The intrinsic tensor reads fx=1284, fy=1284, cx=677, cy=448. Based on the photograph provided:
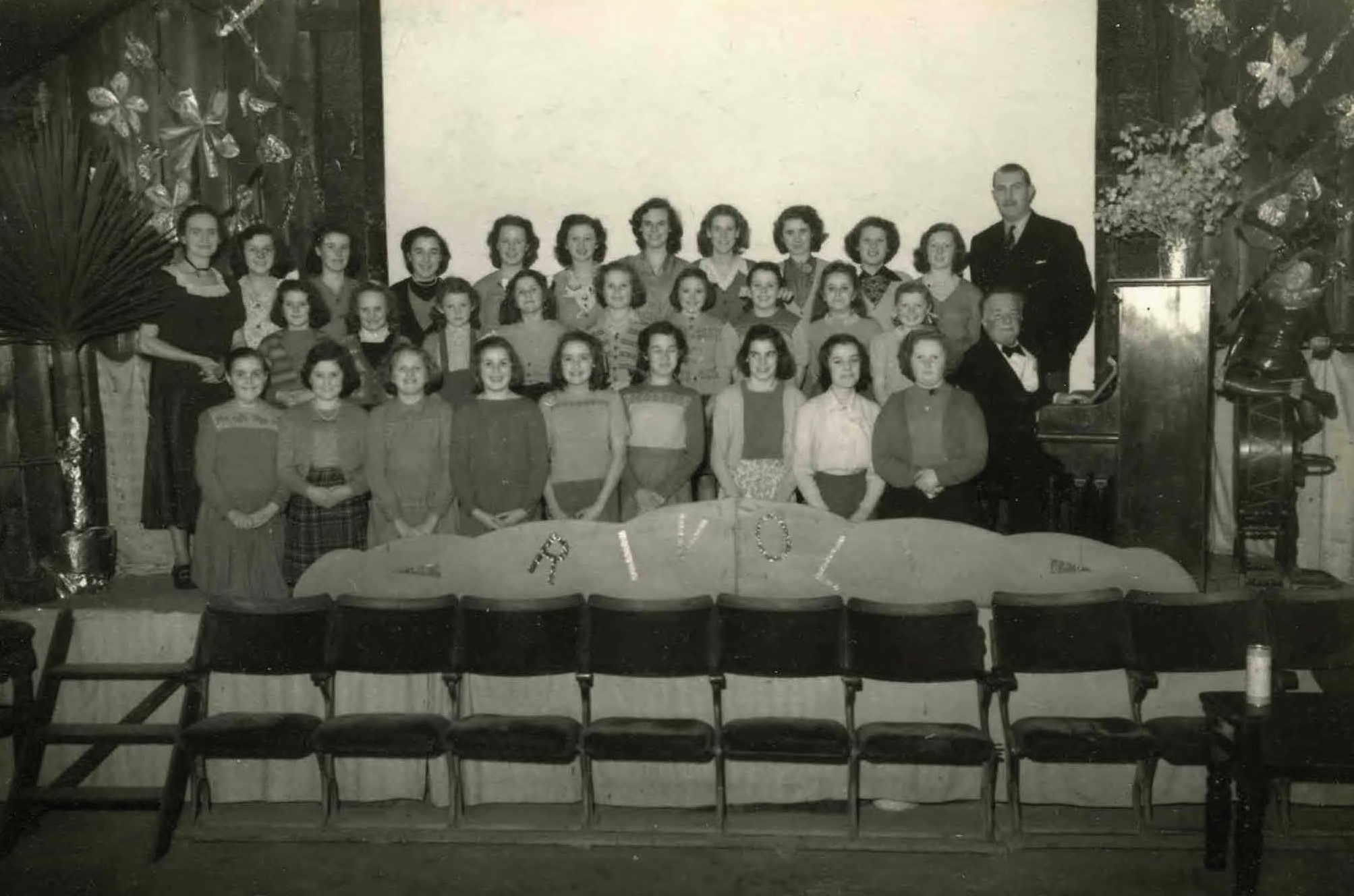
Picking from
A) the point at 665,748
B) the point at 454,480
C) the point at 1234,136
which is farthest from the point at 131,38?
the point at 1234,136

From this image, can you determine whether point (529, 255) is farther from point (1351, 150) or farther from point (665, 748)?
point (1351, 150)

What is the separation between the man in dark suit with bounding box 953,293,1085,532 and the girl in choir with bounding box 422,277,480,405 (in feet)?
6.29

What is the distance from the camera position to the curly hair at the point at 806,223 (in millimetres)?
5461

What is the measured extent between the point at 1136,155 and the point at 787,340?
2.02 m

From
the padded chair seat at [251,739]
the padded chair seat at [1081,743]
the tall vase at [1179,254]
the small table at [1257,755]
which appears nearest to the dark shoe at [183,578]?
the padded chair seat at [251,739]

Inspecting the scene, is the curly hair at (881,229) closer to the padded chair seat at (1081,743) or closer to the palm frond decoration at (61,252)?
the padded chair seat at (1081,743)

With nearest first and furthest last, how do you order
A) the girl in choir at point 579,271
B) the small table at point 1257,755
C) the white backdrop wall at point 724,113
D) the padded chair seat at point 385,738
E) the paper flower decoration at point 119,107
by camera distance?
the small table at point 1257,755
the padded chair seat at point 385,738
the girl in choir at point 579,271
the white backdrop wall at point 724,113
the paper flower decoration at point 119,107

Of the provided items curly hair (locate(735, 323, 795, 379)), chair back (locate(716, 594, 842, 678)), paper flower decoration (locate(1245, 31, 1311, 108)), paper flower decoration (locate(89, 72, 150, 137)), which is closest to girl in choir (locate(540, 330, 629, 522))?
curly hair (locate(735, 323, 795, 379))

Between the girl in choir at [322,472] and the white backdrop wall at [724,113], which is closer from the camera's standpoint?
the girl in choir at [322,472]

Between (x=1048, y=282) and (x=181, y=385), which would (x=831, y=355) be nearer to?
(x=1048, y=282)

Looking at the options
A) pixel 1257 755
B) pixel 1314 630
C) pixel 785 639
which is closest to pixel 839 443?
pixel 785 639

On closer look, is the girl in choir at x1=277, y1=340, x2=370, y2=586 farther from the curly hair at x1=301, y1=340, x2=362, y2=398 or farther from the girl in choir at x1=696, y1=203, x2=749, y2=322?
the girl in choir at x1=696, y1=203, x2=749, y2=322

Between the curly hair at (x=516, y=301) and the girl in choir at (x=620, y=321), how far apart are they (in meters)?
0.19

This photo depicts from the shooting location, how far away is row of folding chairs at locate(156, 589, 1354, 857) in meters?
3.88
